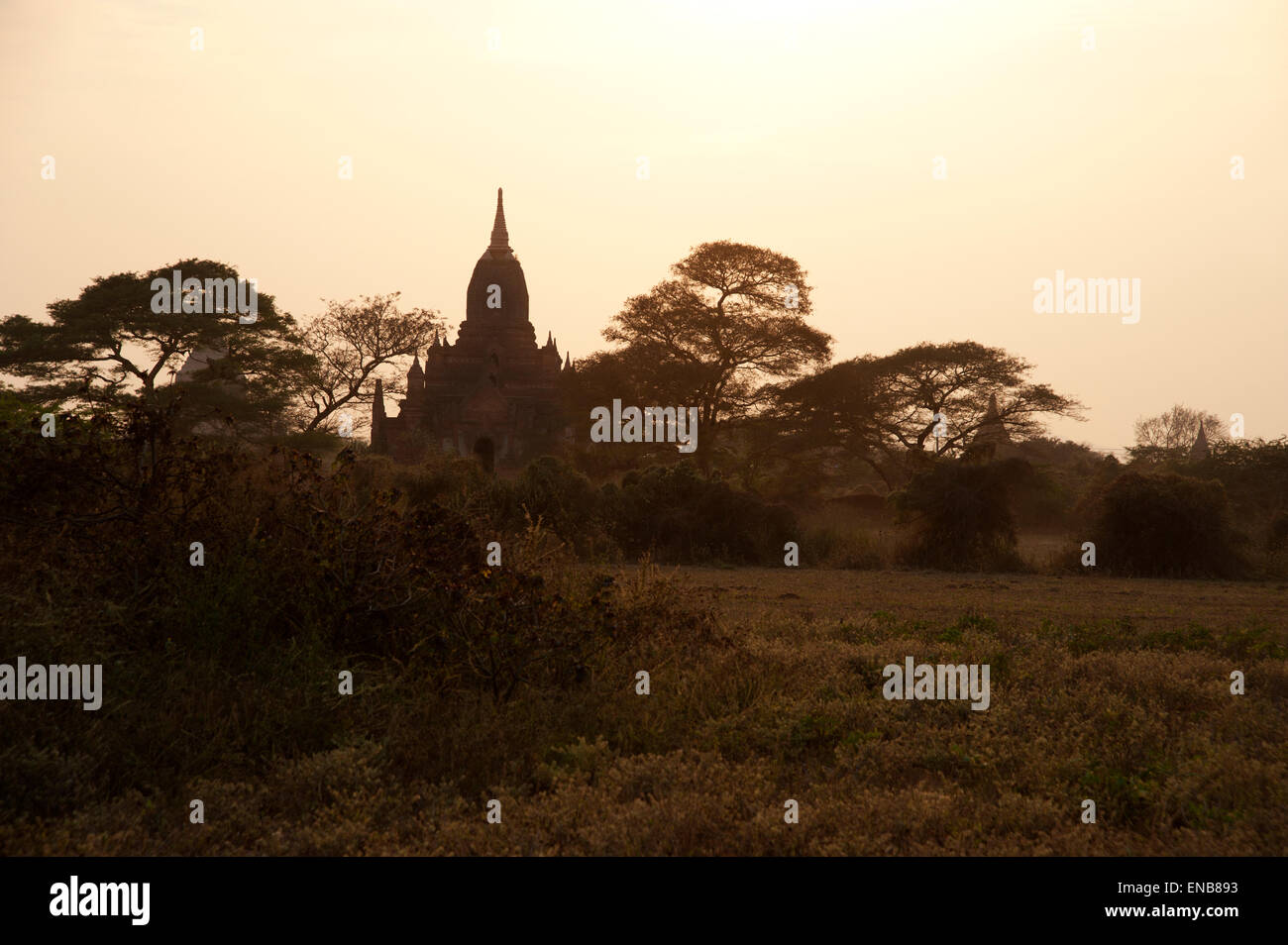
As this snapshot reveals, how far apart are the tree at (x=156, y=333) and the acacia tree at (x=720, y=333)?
11.4 meters

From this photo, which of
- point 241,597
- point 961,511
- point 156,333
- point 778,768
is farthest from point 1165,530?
point 156,333

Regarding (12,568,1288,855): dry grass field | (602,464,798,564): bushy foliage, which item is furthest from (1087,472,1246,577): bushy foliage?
(12,568,1288,855): dry grass field

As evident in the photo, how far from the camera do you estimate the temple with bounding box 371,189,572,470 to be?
139 ft

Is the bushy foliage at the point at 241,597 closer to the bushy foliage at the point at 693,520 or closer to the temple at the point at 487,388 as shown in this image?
the bushy foliage at the point at 693,520

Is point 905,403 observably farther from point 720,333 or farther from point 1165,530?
point 1165,530

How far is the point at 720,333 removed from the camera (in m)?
35.1

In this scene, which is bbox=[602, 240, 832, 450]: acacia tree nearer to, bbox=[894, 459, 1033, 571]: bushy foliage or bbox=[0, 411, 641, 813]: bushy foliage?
bbox=[894, 459, 1033, 571]: bushy foliage

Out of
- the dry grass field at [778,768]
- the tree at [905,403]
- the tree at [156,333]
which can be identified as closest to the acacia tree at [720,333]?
the tree at [905,403]

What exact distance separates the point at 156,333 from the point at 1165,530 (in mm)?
26486

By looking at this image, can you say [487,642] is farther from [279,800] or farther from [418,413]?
[418,413]
